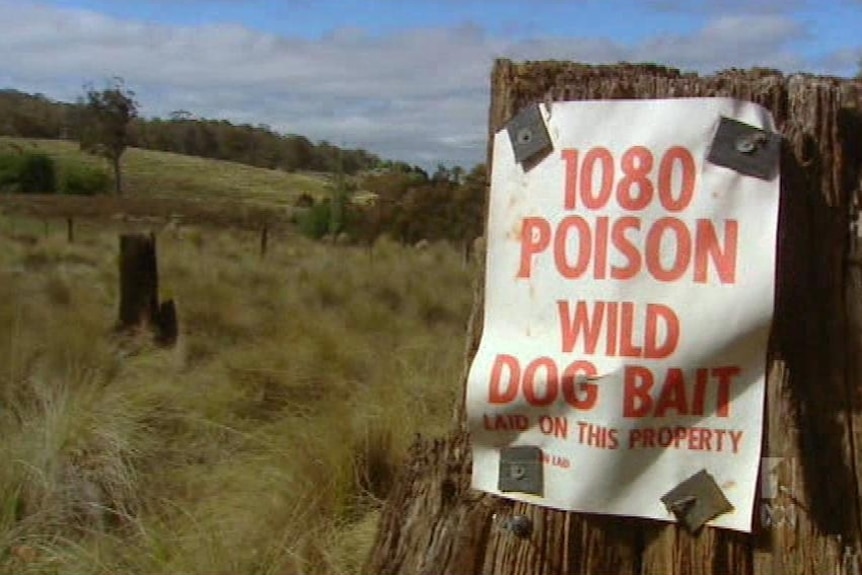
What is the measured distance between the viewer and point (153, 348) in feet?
32.3

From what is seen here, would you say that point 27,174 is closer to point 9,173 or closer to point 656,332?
point 9,173

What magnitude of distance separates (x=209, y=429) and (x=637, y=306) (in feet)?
15.4

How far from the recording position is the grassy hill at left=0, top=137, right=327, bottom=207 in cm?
5619

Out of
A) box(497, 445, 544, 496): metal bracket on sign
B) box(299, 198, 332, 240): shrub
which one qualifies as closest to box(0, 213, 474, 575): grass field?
box(497, 445, 544, 496): metal bracket on sign

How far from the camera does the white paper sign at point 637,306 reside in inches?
98.7

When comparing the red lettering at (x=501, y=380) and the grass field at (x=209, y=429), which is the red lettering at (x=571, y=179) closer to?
the red lettering at (x=501, y=380)

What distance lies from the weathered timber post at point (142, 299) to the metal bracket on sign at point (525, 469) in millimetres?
7824

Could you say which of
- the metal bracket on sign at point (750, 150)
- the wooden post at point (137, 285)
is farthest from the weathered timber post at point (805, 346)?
the wooden post at point (137, 285)

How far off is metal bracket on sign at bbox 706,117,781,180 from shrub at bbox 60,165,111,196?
4811cm

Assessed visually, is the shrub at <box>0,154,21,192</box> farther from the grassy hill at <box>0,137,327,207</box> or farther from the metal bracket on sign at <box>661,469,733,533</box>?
the metal bracket on sign at <box>661,469,733,533</box>

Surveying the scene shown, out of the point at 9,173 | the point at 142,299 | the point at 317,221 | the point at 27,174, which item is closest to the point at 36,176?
the point at 27,174

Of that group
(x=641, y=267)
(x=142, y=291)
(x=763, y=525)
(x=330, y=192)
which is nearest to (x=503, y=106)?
(x=641, y=267)

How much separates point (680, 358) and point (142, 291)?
865 centimetres

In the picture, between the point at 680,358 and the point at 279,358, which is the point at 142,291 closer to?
the point at 279,358
